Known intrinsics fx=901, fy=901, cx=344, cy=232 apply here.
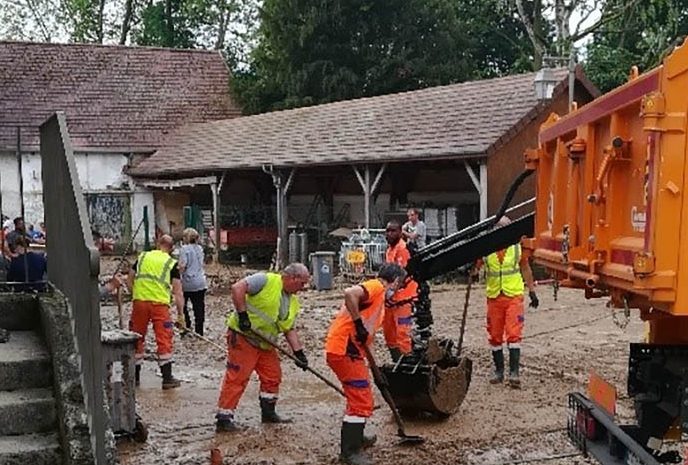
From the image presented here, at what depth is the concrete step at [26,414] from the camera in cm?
482

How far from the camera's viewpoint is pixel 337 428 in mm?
8281

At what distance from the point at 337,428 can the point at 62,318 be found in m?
3.61

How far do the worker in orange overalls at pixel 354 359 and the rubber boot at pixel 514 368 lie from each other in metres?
2.88

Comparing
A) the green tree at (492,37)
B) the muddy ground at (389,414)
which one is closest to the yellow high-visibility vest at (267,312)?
the muddy ground at (389,414)

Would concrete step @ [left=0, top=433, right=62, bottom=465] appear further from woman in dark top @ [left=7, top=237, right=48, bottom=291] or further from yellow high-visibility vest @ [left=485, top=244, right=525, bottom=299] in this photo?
yellow high-visibility vest @ [left=485, top=244, right=525, bottom=299]

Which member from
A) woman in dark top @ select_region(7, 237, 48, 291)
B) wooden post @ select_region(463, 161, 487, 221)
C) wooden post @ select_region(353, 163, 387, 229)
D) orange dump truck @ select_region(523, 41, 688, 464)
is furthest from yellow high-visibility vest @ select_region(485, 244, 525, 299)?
wooden post @ select_region(353, 163, 387, 229)

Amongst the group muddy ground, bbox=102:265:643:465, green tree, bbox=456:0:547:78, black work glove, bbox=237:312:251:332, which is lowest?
muddy ground, bbox=102:265:643:465

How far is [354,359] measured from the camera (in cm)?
723

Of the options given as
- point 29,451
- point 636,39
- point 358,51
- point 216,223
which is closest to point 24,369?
point 29,451

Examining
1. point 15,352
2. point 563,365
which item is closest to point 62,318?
point 15,352

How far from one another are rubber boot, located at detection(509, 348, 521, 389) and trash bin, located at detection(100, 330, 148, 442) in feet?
13.6

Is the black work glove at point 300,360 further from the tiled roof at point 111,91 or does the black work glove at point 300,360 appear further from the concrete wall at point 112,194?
the tiled roof at point 111,91

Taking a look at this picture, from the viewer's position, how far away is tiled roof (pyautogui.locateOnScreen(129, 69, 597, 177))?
20.4 m

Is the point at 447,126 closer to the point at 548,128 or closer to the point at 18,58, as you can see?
the point at 548,128
